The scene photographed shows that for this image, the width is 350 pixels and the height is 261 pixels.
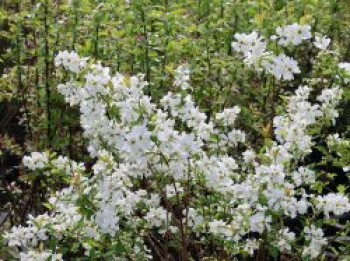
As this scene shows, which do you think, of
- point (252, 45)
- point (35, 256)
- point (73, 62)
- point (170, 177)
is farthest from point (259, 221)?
point (73, 62)

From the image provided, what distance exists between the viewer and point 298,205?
3.07m

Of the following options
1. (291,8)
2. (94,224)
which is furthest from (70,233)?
(291,8)

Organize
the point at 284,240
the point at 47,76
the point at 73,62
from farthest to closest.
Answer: the point at 47,76, the point at 284,240, the point at 73,62

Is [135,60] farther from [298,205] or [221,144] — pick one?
[298,205]

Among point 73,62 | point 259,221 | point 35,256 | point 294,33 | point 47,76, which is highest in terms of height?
point 294,33

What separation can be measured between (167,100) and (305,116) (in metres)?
0.62

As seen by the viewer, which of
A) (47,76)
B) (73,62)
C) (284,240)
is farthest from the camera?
(47,76)

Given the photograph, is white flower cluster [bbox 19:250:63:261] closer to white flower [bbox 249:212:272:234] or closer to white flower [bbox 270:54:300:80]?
white flower [bbox 249:212:272:234]

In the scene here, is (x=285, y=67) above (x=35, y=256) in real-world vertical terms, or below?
above

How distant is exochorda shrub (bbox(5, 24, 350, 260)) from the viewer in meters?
3.01

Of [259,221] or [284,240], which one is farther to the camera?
[284,240]

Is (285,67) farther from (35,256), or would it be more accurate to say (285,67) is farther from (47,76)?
(47,76)

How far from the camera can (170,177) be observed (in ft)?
10.7

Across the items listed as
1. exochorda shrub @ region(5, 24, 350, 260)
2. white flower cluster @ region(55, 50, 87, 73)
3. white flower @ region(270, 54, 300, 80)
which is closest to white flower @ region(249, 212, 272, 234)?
exochorda shrub @ region(5, 24, 350, 260)
